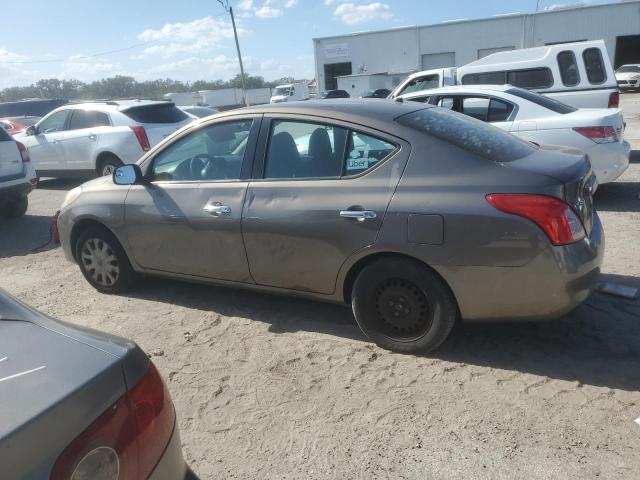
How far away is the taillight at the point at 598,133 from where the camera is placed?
646 cm

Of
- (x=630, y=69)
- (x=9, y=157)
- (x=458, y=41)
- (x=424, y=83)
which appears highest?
(x=458, y=41)

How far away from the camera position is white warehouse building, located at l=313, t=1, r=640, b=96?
1374 inches

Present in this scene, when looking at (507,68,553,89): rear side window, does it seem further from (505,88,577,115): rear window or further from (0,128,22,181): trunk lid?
(0,128,22,181): trunk lid

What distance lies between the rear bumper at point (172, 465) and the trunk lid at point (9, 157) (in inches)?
295

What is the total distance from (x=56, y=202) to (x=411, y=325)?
863cm

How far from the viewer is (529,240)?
2904mm

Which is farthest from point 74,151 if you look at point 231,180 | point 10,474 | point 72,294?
point 10,474

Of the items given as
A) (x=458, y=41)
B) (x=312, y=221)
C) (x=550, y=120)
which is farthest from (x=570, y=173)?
(x=458, y=41)

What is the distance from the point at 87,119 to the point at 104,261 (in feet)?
22.6

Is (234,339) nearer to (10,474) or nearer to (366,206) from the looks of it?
(366,206)

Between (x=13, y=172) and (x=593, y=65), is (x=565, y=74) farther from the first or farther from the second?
(x=13, y=172)

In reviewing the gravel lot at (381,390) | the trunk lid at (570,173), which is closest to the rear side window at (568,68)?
the gravel lot at (381,390)

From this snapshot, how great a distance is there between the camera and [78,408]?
1463mm

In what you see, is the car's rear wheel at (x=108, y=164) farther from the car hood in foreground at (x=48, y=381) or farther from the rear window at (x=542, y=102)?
the car hood in foreground at (x=48, y=381)
